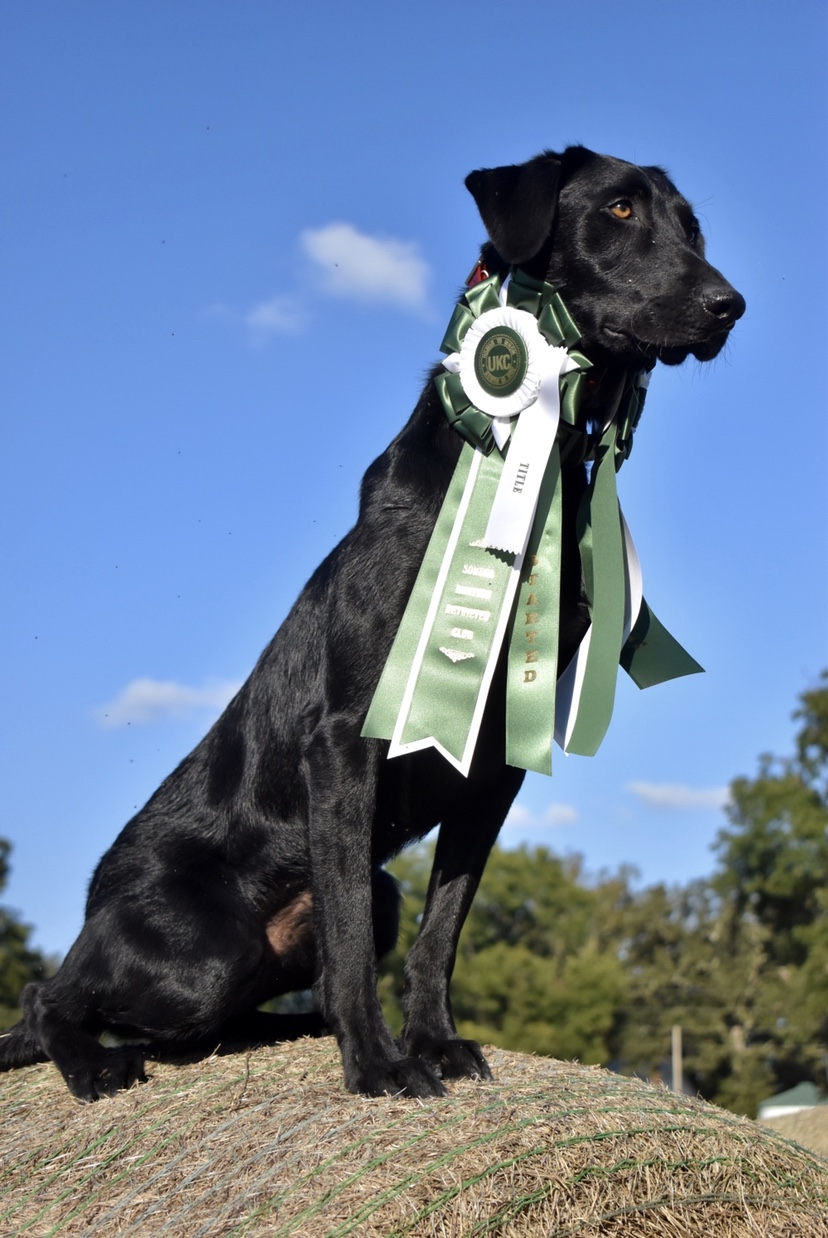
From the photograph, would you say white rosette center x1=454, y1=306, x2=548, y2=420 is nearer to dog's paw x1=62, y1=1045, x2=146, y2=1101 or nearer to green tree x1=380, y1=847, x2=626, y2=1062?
dog's paw x1=62, y1=1045, x2=146, y2=1101

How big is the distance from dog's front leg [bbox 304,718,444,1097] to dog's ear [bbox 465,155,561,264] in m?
1.64

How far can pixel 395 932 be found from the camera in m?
4.62

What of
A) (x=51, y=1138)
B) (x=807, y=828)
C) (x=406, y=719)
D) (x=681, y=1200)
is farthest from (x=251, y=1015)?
(x=807, y=828)

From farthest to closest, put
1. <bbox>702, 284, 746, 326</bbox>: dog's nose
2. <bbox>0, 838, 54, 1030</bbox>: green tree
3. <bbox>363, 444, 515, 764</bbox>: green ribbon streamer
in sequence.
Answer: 1. <bbox>0, 838, 54, 1030</bbox>: green tree
2. <bbox>702, 284, 746, 326</bbox>: dog's nose
3. <bbox>363, 444, 515, 764</bbox>: green ribbon streamer

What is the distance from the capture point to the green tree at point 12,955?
36.5 meters

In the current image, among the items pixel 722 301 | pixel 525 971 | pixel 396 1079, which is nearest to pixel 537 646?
pixel 722 301

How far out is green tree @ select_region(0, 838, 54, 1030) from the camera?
36531 millimetres

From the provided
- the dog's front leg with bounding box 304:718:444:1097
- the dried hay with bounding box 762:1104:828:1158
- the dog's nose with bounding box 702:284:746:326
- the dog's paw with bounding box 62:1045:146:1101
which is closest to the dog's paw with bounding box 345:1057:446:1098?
the dog's front leg with bounding box 304:718:444:1097

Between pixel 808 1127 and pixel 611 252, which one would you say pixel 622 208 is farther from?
pixel 808 1127

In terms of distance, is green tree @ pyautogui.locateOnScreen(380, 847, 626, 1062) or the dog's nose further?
green tree @ pyautogui.locateOnScreen(380, 847, 626, 1062)

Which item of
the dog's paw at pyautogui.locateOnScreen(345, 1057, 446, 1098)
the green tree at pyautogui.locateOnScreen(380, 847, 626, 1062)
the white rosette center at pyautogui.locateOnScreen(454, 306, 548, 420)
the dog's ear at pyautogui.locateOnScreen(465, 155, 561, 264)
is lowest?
the dog's paw at pyautogui.locateOnScreen(345, 1057, 446, 1098)

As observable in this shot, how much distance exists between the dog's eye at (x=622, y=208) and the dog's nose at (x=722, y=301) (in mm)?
434

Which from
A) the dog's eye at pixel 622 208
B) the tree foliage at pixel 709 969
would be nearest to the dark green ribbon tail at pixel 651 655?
the dog's eye at pixel 622 208

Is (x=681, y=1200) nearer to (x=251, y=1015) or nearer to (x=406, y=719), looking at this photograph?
(x=406, y=719)
